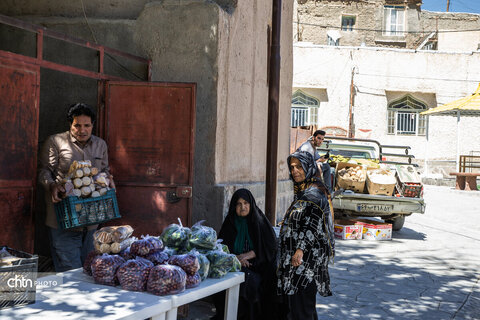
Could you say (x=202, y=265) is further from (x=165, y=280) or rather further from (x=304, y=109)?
(x=304, y=109)

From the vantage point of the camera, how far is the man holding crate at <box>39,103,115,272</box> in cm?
450

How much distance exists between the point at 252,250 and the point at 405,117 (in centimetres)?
2542

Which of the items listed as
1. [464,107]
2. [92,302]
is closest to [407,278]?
[92,302]

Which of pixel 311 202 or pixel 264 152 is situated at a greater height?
pixel 264 152

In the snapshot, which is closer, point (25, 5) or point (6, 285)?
point (6, 285)

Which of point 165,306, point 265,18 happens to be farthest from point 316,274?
point 265,18

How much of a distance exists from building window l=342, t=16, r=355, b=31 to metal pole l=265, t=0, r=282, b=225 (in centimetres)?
2860

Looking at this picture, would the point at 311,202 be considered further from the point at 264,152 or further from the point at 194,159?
the point at 264,152

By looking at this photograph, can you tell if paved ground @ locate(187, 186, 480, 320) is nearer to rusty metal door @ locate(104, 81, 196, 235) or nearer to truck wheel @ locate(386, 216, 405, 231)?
truck wheel @ locate(386, 216, 405, 231)

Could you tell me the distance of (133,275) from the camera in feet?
9.89

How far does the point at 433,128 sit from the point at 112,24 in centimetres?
2461

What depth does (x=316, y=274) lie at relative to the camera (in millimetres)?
3924

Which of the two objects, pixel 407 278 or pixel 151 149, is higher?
pixel 151 149

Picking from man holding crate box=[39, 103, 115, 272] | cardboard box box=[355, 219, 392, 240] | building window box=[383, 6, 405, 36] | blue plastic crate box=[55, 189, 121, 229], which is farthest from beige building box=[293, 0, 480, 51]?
blue plastic crate box=[55, 189, 121, 229]
